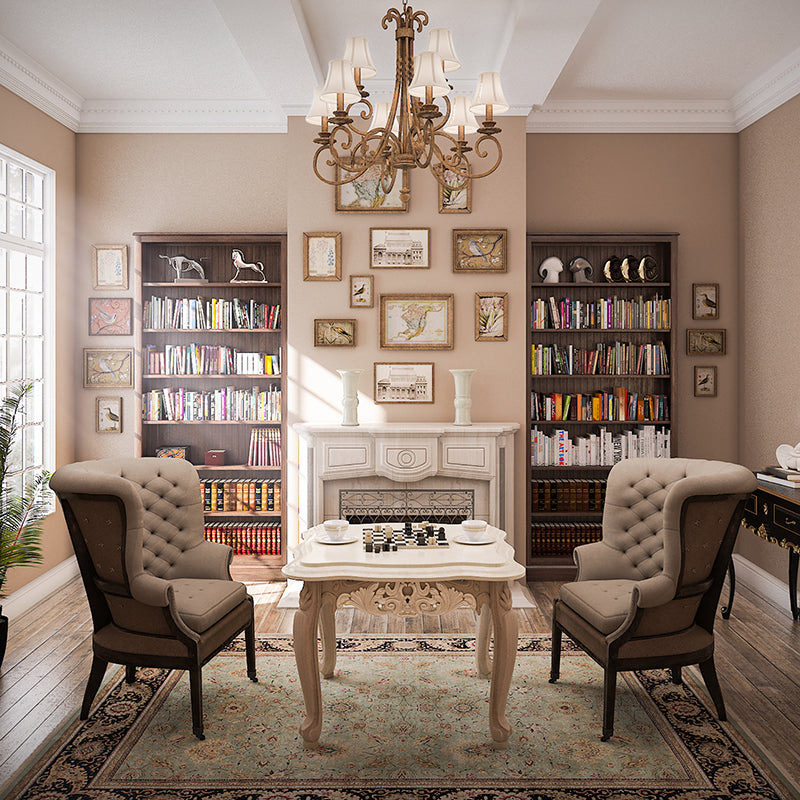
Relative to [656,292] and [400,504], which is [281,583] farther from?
[656,292]

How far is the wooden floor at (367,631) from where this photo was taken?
289 cm

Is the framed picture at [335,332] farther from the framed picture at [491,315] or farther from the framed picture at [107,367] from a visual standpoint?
the framed picture at [107,367]

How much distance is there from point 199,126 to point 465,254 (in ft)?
7.36

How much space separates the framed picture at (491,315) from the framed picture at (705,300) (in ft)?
5.05

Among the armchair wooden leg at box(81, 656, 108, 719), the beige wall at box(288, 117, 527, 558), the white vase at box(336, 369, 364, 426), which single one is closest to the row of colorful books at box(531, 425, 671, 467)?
the beige wall at box(288, 117, 527, 558)

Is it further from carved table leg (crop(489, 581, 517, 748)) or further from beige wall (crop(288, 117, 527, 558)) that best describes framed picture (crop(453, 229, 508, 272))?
carved table leg (crop(489, 581, 517, 748))

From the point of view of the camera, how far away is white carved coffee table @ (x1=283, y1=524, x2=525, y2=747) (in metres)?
2.80

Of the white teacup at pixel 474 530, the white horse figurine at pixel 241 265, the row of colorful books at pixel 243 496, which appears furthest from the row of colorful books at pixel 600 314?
the row of colorful books at pixel 243 496

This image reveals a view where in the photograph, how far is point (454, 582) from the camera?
2861 mm

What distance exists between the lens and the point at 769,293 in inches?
190

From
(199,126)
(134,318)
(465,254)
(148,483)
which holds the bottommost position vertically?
(148,483)

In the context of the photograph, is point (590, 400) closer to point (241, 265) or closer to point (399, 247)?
point (399, 247)

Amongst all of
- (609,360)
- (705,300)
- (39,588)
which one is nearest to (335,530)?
(39,588)

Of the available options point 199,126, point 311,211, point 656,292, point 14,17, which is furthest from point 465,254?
point 14,17
